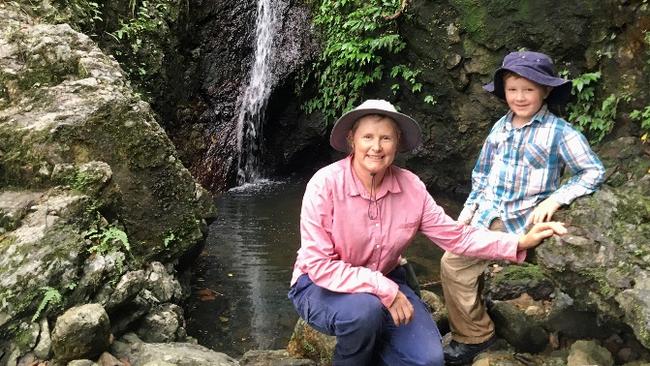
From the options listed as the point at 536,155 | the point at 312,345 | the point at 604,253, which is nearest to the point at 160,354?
Result: the point at 312,345

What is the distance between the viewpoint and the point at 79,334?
10.1 ft

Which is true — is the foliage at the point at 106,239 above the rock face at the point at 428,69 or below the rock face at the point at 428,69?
below

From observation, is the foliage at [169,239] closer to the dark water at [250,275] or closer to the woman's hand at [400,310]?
the dark water at [250,275]

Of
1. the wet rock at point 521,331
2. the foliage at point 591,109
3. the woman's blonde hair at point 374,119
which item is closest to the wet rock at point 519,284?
the wet rock at point 521,331

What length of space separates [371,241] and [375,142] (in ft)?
1.73

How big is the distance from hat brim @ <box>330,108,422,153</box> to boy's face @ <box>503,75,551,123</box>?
2.54 ft

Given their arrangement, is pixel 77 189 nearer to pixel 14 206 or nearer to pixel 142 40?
pixel 14 206

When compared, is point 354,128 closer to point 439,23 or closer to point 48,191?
point 48,191

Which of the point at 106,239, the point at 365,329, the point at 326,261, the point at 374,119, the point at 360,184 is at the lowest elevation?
the point at 365,329

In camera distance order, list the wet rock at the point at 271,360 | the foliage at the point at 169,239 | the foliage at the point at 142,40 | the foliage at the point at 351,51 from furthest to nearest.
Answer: the foliage at the point at 351,51, the foliage at the point at 142,40, the foliage at the point at 169,239, the wet rock at the point at 271,360

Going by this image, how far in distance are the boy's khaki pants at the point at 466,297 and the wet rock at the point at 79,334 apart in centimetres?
219

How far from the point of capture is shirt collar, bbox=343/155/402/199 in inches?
110

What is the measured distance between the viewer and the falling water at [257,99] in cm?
1061

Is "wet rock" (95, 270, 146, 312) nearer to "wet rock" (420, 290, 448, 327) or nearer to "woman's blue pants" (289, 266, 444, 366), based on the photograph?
"woman's blue pants" (289, 266, 444, 366)
